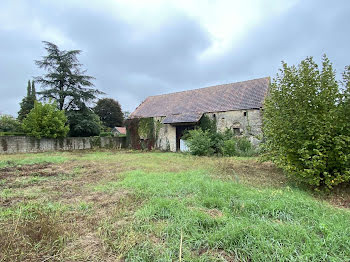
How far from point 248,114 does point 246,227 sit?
43.1ft

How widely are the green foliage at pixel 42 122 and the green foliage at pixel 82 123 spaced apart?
140 inches

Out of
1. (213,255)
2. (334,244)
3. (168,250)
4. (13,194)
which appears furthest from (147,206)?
(13,194)

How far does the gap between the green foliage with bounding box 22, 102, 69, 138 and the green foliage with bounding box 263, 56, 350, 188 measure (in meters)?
17.9

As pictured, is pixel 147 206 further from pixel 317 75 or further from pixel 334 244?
pixel 317 75

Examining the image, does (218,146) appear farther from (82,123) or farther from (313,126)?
(82,123)

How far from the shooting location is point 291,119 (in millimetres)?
4977

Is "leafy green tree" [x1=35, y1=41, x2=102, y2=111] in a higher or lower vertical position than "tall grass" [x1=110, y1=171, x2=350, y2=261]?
higher

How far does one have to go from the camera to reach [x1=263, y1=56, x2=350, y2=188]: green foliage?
166 inches

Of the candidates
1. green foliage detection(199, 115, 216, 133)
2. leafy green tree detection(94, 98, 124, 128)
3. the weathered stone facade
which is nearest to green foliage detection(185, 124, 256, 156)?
the weathered stone facade

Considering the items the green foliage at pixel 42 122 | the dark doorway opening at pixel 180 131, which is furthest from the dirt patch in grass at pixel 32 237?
the green foliage at pixel 42 122

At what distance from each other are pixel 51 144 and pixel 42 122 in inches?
89.9

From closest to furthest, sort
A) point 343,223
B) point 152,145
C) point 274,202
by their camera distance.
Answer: point 343,223 < point 274,202 < point 152,145

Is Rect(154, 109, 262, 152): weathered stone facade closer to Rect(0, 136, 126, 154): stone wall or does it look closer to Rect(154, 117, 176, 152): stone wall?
Rect(154, 117, 176, 152): stone wall

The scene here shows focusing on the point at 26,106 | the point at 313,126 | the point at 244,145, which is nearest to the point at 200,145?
the point at 244,145
